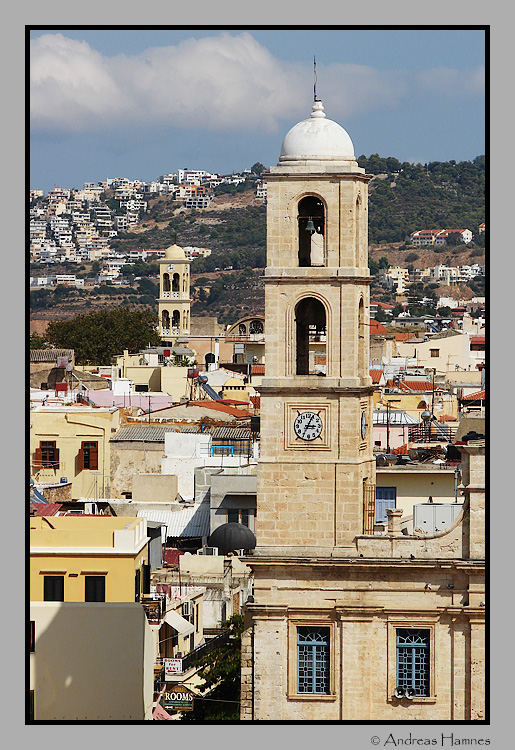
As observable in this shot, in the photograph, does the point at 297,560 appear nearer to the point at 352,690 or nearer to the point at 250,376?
the point at 352,690

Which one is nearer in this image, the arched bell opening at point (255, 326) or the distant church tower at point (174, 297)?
the arched bell opening at point (255, 326)

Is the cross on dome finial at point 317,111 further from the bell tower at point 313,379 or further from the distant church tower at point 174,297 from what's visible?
the distant church tower at point 174,297

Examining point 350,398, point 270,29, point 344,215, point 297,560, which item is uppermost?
point 270,29

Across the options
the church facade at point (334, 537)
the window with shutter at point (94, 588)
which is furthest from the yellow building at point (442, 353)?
the church facade at point (334, 537)

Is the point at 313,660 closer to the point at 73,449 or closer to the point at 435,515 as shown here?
the point at 435,515

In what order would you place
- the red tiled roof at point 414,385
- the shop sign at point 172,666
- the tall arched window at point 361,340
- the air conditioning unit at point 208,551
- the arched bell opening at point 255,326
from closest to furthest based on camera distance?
the tall arched window at point 361,340, the shop sign at point 172,666, the air conditioning unit at point 208,551, the red tiled roof at point 414,385, the arched bell opening at point 255,326

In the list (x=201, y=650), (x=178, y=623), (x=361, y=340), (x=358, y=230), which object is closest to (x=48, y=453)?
(x=201, y=650)
